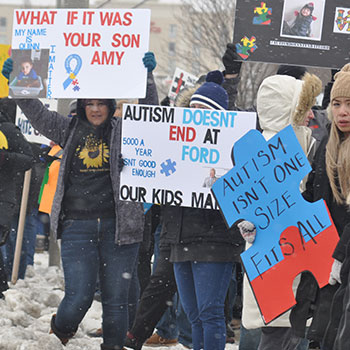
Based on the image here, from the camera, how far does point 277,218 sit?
13.9ft

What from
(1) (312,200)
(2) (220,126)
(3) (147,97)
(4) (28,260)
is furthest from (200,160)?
(4) (28,260)

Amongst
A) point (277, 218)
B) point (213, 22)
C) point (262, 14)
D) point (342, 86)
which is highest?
point (213, 22)

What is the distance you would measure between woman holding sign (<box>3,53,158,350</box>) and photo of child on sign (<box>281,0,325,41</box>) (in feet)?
3.60

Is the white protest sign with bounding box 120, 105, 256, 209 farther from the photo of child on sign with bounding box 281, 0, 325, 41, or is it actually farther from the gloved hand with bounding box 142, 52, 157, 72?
the photo of child on sign with bounding box 281, 0, 325, 41

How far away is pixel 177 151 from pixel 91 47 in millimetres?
1015

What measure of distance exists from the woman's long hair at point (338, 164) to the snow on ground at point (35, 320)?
2.46 meters

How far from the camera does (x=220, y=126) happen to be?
17.1 feet

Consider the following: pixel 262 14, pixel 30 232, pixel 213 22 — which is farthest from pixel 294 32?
pixel 213 22

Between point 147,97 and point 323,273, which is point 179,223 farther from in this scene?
point 323,273

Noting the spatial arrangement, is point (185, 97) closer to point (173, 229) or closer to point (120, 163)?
point (120, 163)

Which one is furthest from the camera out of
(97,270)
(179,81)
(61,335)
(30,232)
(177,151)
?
(179,81)

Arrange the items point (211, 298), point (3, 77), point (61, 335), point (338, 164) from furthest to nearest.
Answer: point (3, 77)
point (61, 335)
point (211, 298)
point (338, 164)

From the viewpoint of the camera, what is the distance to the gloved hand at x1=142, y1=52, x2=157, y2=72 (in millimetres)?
5504

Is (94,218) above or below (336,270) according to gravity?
below
